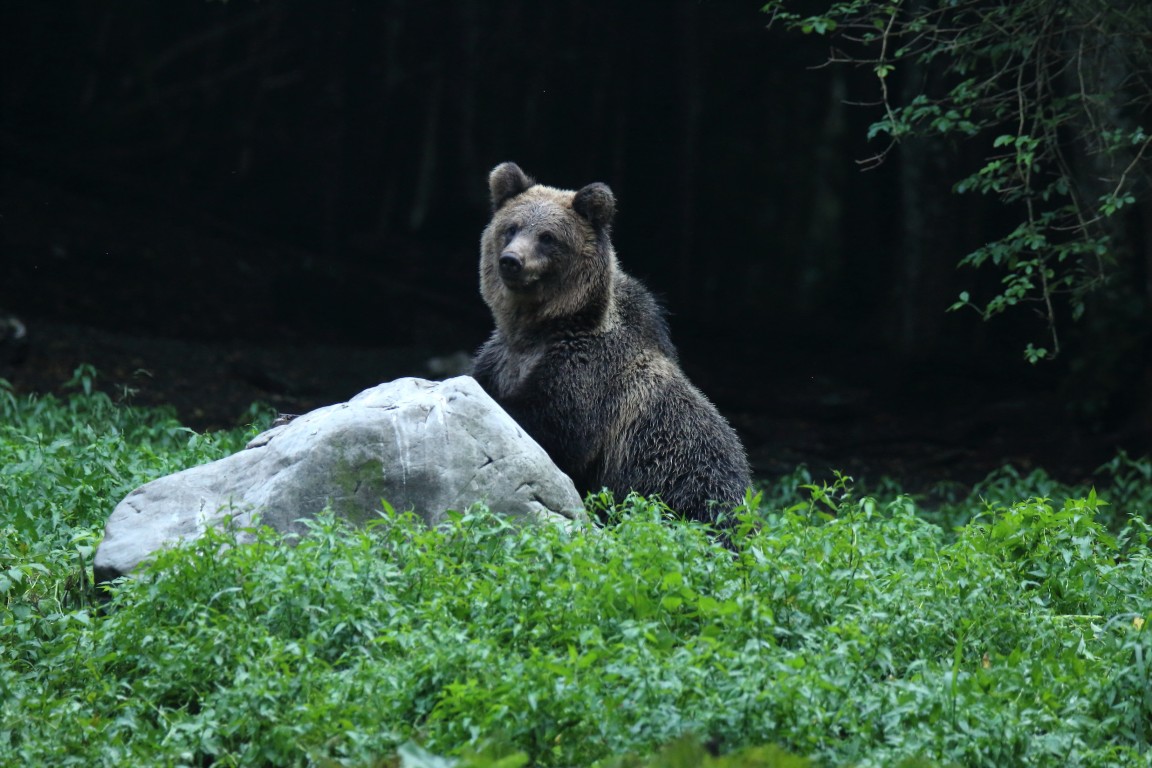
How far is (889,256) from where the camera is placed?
15.5 metres

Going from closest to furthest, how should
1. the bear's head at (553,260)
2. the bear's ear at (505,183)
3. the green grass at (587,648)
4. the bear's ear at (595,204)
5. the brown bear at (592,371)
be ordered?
the green grass at (587,648) → the brown bear at (592,371) → the bear's head at (553,260) → the bear's ear at (595,204) → the bear's ear at (505,183)

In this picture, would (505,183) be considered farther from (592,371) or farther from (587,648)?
(587,648)

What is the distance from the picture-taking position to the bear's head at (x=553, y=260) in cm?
611

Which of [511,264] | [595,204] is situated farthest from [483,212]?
[511,264]

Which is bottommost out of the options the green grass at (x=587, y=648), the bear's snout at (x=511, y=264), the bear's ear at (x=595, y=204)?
the green grass at (x=587, y=648)

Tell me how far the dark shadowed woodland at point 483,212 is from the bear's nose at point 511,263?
192 inches

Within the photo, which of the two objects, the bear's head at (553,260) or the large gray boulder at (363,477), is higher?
the bear's head at (553,260)

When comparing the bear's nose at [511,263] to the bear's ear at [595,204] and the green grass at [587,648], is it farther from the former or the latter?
the green grass at [587,648]

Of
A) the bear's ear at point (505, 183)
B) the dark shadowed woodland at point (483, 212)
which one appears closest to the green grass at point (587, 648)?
the bear's ear at point (505, 183)

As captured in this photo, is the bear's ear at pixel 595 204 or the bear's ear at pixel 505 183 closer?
the bear's ear at pixel 595 204

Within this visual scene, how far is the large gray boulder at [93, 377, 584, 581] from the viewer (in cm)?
481

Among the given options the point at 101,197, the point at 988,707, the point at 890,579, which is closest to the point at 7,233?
the point at 101,197

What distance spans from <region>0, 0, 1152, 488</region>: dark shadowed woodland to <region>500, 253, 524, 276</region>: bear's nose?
4.88m

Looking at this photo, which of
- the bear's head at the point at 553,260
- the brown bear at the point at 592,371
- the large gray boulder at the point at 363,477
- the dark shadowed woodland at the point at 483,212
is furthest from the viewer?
the dark shadowed woodland at the point at 483,212
